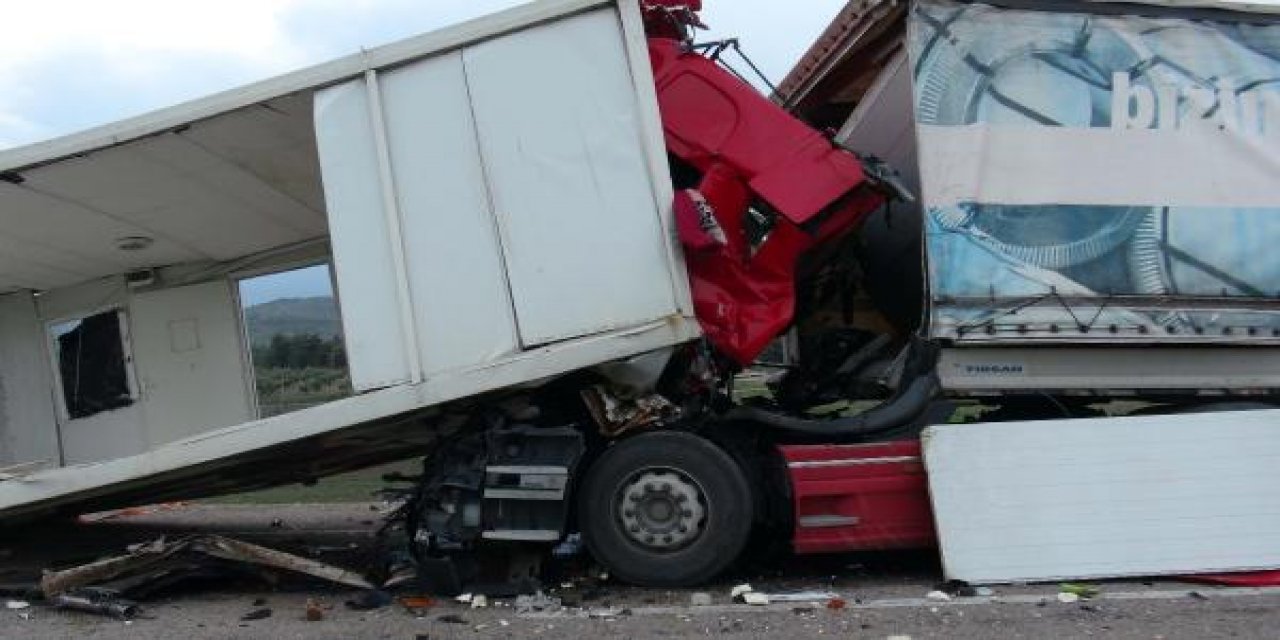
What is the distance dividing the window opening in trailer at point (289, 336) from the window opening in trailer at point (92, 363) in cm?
107

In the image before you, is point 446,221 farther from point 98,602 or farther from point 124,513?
point 124,513

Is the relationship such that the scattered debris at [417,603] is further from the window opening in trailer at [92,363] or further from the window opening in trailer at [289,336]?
the window opening in trailer at [92,363]

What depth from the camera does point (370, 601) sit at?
5184mm

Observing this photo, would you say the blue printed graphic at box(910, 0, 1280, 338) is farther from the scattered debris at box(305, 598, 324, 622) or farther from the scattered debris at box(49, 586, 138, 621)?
the scattered debris at box(49, 586, 138, 621)

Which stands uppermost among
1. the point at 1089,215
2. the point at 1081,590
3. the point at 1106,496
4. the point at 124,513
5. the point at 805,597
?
the point at 1089,215

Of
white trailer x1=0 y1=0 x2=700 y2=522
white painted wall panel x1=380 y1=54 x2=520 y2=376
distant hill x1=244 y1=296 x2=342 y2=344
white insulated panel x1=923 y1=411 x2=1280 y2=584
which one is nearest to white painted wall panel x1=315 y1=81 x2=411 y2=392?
white trailer x1=0 y1=0 x2=700 y2=522

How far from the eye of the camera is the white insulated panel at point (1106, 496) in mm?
4945

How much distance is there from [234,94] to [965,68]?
3.65 meters

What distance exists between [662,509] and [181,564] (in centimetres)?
257

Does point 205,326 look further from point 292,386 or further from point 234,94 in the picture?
point 234,94

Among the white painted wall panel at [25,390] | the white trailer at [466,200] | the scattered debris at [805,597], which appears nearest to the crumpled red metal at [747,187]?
the white trailer at [466,200]

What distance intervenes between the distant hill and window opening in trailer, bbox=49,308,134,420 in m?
1.09

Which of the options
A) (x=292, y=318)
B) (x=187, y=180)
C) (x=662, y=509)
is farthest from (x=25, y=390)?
(x=662, y=509)

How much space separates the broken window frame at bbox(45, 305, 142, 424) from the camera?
327 inches
